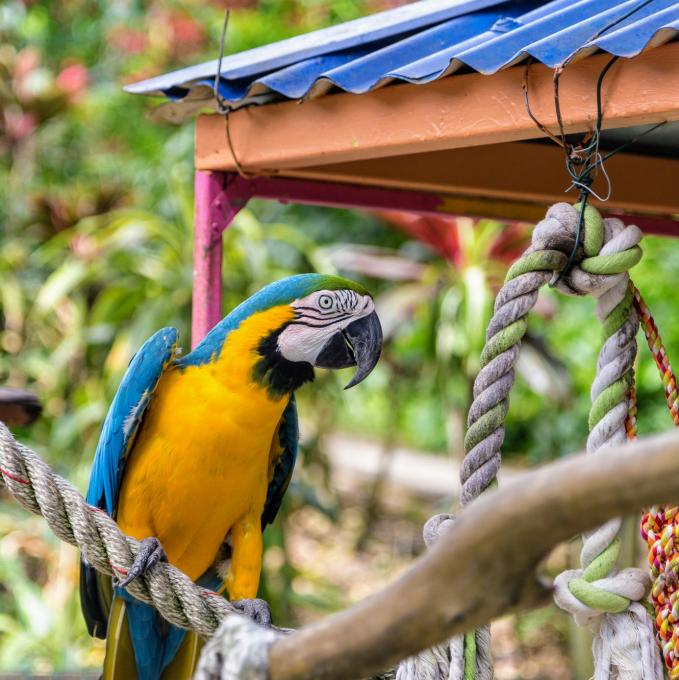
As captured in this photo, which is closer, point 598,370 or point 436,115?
point 598,370

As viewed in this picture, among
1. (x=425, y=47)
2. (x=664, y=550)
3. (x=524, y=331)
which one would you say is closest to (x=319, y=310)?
(x=425, y=47)

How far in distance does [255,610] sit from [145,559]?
246 mm

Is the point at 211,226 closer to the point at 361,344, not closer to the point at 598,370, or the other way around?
the point at 361,344

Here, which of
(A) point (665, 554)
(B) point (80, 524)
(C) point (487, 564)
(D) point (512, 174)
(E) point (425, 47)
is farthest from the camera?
(D) point (512, 174)

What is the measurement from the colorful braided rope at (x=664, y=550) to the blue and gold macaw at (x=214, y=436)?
54 centimetres

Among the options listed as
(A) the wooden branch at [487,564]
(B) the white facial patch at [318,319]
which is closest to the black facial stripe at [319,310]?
(B) the white facial patch at [318,319]

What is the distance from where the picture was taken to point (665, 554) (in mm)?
994

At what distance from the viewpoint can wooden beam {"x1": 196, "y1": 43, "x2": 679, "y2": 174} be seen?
104 centimetres

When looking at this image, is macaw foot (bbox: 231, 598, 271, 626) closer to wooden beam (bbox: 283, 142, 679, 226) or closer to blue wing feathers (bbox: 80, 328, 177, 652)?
blue wing feathers (bbox: 80, 328, 177, 652)

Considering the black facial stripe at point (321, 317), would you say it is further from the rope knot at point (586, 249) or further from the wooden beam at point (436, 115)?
the rope knot at point (586, 249)

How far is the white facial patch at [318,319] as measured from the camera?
4.79ft

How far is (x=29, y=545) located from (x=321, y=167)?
97.2 inches

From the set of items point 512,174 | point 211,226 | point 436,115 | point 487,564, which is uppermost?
point 512,174

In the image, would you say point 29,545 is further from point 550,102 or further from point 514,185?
point 550,102
